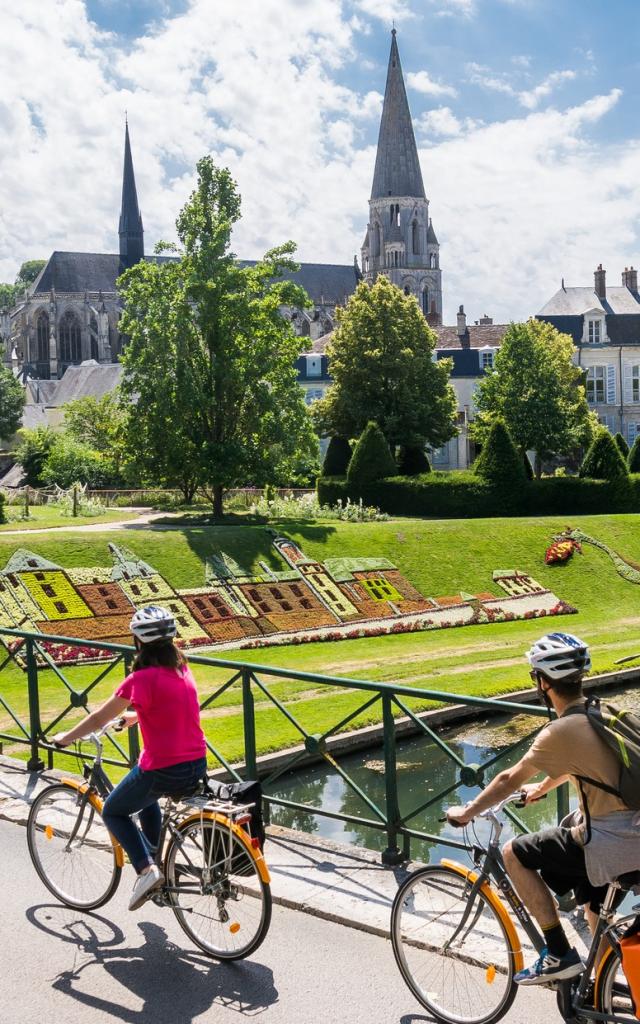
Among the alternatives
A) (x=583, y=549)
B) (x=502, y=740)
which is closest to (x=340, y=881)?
(x=502, y=740)

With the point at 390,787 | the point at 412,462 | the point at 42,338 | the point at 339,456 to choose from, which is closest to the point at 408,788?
the point at 390,787

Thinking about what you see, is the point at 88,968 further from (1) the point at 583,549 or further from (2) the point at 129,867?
(1) the point at 583,549

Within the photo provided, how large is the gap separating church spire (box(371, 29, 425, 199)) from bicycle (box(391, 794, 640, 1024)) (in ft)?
394

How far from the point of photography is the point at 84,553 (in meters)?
27.2

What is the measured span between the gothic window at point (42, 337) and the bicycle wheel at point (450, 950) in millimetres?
117510

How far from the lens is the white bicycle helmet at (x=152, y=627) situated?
6.62m

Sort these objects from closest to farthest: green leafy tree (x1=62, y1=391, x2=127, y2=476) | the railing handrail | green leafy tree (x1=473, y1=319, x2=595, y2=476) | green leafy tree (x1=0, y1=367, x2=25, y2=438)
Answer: the railing handrail → green leafy tree (x1=473, y1=319, x2=595, y2=476) → green leafy tree (x1=62, y1=391, x2=127, y2=476) → green leafy tree (x1=0, y1=367, x2=25, y2=438)

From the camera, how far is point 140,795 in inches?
263

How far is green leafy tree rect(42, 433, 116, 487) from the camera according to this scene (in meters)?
52.5

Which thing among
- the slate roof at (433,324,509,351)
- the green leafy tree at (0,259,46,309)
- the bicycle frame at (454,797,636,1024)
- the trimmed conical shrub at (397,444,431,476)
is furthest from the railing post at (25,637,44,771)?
the green leafy tree at (0,259,46,309)

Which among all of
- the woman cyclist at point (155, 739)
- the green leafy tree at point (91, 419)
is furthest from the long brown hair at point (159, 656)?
the green leafy tree at point (91, 419)

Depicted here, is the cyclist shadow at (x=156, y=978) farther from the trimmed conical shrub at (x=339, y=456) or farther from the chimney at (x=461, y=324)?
the chimney at (x=461, y=324)

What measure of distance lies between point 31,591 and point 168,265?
14083 millimetres

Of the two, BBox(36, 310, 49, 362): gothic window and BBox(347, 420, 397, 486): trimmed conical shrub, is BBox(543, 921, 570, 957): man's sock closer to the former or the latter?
BBox(347, 420, 397, 486): trimmed conical shrub
